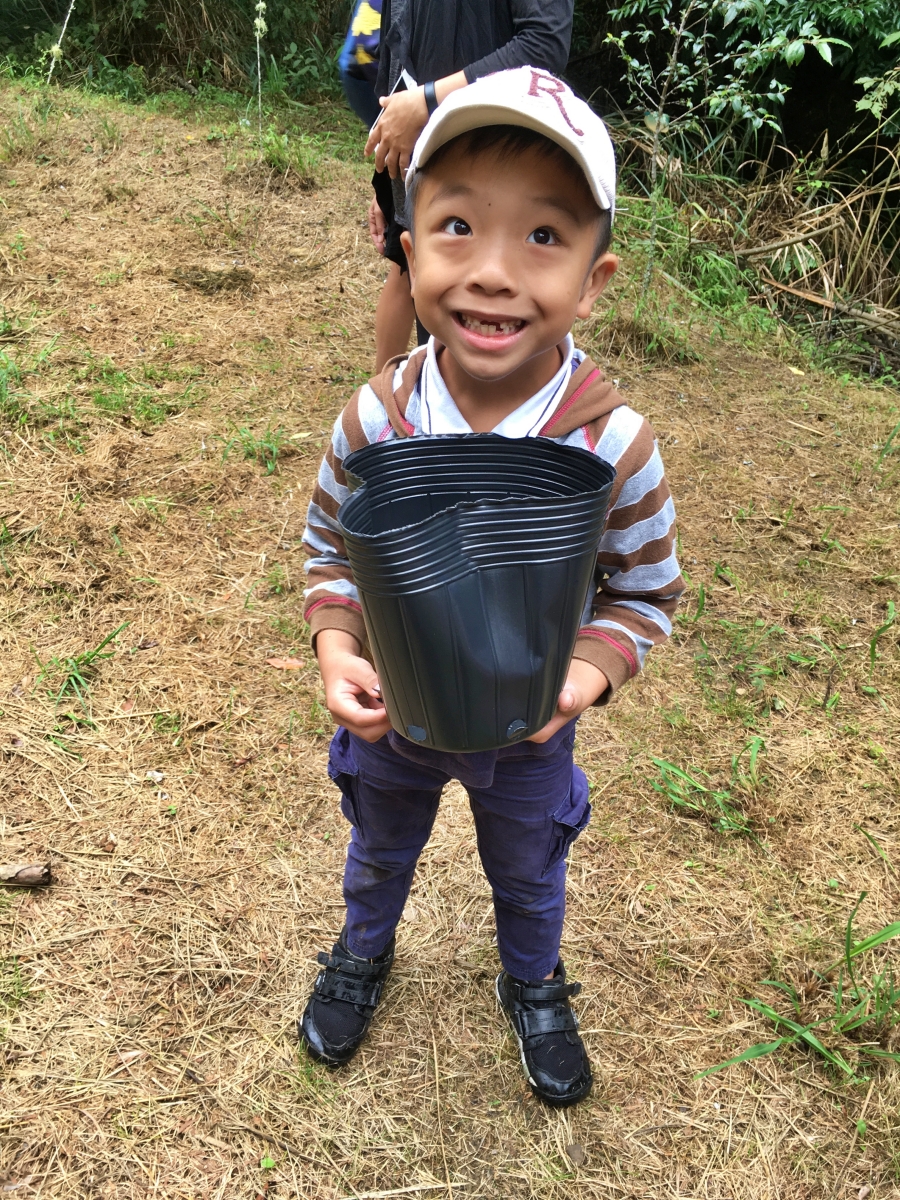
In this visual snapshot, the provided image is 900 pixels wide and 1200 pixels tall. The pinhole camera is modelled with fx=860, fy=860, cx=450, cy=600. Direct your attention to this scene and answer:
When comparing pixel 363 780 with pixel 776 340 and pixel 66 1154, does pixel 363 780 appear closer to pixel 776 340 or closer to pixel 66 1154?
pixel 66 1154

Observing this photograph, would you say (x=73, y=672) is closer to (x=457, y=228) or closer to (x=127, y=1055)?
(x=127, y=1055)

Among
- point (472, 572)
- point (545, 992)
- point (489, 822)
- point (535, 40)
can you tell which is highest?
point (535, 40)

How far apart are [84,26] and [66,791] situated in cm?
759

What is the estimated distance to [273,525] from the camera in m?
3.00

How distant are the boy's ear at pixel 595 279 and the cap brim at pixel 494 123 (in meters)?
0.11

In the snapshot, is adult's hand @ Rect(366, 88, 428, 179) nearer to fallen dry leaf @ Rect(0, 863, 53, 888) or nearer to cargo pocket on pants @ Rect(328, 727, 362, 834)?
cargo pocket on pants @ Rect(328, 727, 362, 834)

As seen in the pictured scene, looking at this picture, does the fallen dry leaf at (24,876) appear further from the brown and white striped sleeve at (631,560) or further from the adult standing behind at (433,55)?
the adult standing behind at (433,55)

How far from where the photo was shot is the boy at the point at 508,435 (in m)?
1.00

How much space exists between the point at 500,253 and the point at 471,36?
175cm


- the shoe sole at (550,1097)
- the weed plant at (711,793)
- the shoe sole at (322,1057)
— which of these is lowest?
the shoe sole at (322,1057)

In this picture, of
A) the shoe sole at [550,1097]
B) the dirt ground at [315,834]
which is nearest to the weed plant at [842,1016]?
the dirt ground at [315,834]

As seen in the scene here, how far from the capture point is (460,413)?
1179mm

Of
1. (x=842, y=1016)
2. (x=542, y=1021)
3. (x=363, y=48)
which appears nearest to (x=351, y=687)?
(x=542, y=1021)

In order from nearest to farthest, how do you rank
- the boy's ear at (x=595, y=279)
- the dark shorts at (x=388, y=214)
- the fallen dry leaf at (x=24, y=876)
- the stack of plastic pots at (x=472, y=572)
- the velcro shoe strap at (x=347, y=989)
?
1. the stack of plastic pots at (x=472, y=572)
2. the boy's ear at (x=595, y=279)
3. the velcro shoe strap at (x=347, y=989)
4. the fallen dry leaf at (x=24, y=876)
5. the dark shorts at (x=388, y=214)
